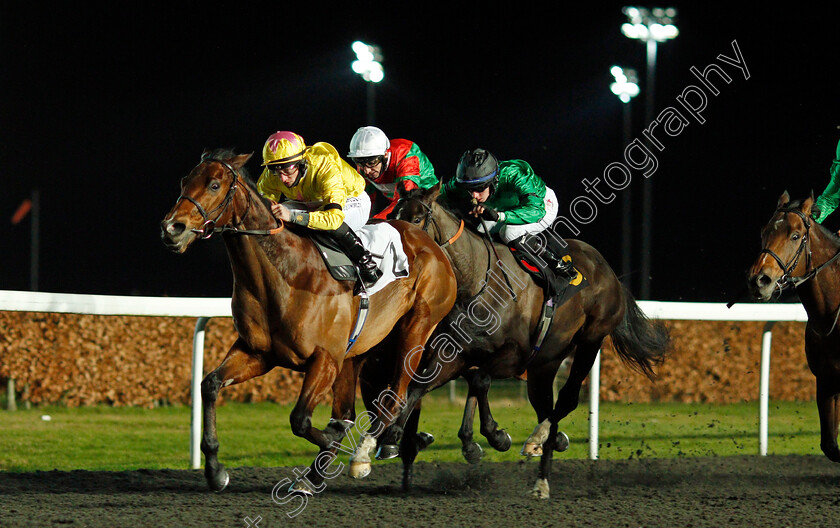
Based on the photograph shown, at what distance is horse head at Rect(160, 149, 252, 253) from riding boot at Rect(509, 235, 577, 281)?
1.83 meters

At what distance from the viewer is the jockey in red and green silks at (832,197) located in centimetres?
514

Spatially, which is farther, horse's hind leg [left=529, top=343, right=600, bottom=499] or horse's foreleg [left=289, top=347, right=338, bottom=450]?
horse's hind leg [left=529, top=343, right=600, bottom=499]

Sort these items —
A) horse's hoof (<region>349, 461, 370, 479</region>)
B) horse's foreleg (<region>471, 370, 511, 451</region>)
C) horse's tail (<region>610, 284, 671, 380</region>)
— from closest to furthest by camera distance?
horse's hoof (<region>349, 461, 370, 479</region>), horse's foreleg (<region>471, 370, 511, 451</region>), horse's tail (<region>610, 284, 671, 380</region>)

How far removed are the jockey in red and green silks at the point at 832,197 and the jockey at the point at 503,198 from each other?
145 cm

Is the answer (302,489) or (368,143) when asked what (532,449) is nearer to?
(302,489)

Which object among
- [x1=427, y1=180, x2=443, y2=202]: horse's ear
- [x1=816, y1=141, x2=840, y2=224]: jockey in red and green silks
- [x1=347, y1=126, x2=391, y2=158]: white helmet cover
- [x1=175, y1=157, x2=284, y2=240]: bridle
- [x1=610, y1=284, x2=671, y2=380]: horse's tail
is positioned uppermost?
[x1=347, y1=126, x2=391, y2=158]: white helmet cover

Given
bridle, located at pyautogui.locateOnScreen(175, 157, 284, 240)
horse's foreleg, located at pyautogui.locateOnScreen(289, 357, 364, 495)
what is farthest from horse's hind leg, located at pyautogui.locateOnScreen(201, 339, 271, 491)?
bridle, located at pyautogui.locateOnScreen(175, 157, 284, 240)

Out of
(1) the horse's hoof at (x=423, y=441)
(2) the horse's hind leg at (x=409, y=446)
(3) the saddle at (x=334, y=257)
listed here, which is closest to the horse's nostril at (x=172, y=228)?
(3) the saddle at (x=334, y=257)

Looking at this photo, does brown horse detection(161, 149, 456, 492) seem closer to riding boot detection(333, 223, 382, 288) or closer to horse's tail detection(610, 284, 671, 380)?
riding boot detection(333, 223, 382, 288)

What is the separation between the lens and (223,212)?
3652 millimetres

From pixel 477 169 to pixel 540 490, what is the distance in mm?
1746

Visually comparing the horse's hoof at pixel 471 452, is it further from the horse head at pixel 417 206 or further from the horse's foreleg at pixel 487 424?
the horse head at pixel 417 206

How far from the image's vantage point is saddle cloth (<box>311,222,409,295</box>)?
4.09 meters

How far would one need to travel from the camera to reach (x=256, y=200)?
12.7 ft
